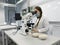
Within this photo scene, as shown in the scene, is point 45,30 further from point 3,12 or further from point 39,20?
point 3,12

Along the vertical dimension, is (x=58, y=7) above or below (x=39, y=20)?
above

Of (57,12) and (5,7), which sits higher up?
(5,7)

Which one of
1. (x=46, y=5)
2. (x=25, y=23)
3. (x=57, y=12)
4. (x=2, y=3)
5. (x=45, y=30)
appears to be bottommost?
(x=45, y=30)

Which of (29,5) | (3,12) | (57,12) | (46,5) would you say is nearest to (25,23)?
(57,12)

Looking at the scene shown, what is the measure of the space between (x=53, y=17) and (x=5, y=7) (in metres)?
3.44

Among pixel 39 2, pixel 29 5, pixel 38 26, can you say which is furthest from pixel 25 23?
pixel 29 5

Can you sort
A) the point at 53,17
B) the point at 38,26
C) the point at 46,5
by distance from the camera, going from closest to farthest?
the point at 38,26, the point at 53,17, the point at 46,5

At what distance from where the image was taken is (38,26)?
79.8 inches

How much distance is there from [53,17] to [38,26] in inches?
45.8

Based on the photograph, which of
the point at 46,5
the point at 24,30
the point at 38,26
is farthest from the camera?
the point at 46,5

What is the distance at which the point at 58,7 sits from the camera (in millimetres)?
2750

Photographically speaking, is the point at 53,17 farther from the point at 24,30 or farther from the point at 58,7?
the point at 24,30

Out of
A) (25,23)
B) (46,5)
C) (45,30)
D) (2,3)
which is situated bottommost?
(45,30)

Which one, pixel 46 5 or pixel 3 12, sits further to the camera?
pixel 3 12
